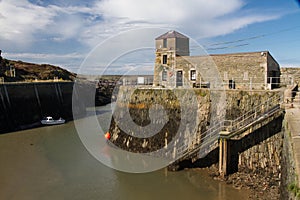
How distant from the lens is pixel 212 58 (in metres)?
15.2

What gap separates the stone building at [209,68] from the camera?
1348 centimetres

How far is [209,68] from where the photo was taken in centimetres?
1530

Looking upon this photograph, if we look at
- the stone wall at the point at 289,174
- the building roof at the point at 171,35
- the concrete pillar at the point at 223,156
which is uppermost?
the building roof at the point at 171,35

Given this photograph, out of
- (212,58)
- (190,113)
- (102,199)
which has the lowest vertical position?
(102,199)

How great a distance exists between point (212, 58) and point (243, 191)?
824 cm

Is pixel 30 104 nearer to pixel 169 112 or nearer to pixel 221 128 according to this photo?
pixel 169 112

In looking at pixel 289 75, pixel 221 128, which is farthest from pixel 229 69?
pixel 289 75

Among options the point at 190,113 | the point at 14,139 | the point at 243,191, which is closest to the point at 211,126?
the point at 190,113

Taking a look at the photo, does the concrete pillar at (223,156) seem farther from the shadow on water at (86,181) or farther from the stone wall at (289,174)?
the stone wall at (289,174)

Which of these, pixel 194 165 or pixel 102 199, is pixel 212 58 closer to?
pixel 194 165

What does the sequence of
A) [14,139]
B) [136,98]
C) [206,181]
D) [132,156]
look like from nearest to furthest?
[206,181], [132,156], [136,98], [14,139]

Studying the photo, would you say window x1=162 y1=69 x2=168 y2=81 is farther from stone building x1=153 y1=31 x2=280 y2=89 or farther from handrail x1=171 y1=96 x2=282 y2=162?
handrail x1=171 y1=96 x2=282 y2=162

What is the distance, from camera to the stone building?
13.5 m

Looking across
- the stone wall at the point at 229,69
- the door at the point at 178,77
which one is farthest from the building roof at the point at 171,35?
the door at the point at 178,77
